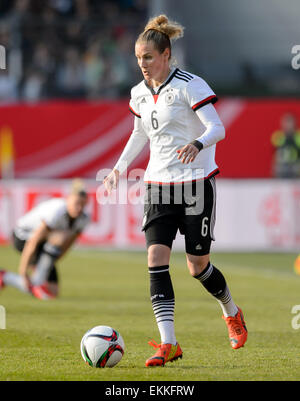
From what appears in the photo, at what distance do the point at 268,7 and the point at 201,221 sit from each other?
1651 centimetres

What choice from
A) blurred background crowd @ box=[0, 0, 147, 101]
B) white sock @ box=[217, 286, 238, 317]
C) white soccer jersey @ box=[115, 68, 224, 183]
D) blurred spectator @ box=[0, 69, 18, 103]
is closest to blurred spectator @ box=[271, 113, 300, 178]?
blurred background crowd @ box=[0, 0, 147, 101]

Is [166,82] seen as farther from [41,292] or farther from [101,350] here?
[41,292]

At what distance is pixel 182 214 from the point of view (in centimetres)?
668

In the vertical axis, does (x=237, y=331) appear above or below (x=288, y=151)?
above

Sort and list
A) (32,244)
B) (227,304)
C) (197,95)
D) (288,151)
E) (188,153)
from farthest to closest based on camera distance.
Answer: (288,151) → (32,244) → (227,304) → (197,95) → (188,153)

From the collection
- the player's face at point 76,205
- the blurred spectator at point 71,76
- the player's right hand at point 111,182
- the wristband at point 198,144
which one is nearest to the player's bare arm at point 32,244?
the player's face at point 76,205

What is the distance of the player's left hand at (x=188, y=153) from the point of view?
6152mm

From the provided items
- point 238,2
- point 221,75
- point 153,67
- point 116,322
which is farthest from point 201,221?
point 238,2

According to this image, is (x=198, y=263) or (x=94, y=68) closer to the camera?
(x=198, y=263)

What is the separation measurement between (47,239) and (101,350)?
564 cm

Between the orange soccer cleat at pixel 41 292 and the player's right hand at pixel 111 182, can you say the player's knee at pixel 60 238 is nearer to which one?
the orange soccer cleat at pixel 41 292

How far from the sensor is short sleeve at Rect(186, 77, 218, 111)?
21.2 feet

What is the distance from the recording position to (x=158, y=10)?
21.7m

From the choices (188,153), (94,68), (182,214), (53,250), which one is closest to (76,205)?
(53,250)
